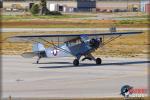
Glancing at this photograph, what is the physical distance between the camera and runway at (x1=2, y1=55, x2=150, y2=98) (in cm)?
2339

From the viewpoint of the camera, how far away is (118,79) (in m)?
27.7

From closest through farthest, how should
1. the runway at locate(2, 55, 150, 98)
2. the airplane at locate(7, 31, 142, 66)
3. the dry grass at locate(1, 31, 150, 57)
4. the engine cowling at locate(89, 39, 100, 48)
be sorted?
the runway at locate(2, 55, 150, 98) → the engine cowling at locate(89, 39, 100, 48) → the airplane at locate(7, 31, 142, 66) → the dry grass at locate(1, 31, 150, 57)

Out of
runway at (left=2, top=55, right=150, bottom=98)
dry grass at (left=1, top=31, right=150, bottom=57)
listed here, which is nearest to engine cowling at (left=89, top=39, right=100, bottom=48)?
runway at (left=2, top=55, right=150, bottom=98)

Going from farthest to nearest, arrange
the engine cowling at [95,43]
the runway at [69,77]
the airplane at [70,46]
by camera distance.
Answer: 1. the airplane at [70,46]
2. the engine cowling at [95,43]
3. the runway at [69,77]

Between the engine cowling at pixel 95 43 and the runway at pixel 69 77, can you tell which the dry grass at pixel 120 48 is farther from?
the engine cowling at pixel 95 43

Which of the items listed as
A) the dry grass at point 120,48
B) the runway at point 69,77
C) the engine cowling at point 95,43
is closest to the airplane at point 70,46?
the engine cowling at point 95,43

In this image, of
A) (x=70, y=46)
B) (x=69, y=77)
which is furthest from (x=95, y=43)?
(x=69, y=77)

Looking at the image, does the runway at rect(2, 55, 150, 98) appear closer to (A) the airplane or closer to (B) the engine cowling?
(A) the airplane

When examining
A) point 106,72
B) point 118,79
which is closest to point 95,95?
point 118,79

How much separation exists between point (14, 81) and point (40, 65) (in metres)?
7.61

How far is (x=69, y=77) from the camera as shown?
93.9ft

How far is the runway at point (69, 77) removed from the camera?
2339 centimetres

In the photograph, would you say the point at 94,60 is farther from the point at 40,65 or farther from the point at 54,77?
the point at 54,77

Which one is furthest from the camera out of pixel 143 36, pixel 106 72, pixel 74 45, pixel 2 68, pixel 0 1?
pixel 0 1
